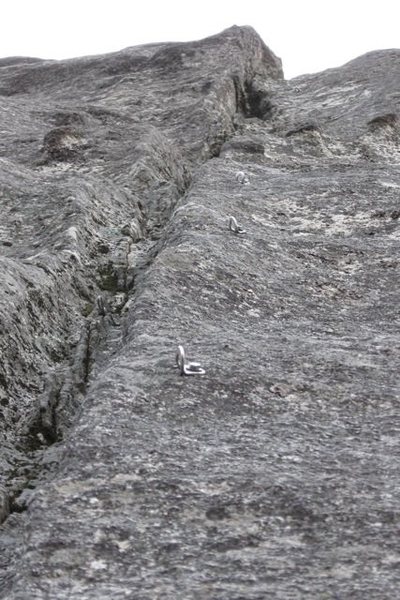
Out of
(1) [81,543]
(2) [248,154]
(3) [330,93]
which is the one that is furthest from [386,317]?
(3) [330,93]

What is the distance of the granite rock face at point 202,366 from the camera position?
344 inches

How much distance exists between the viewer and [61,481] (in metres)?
9.75

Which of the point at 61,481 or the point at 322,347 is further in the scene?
the point at 322,347

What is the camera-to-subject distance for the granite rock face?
8742 mm

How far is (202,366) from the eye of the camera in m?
12.5

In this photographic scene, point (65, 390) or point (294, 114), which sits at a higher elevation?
point (294, 114)

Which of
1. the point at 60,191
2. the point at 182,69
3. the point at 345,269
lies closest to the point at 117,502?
the point at 345,269

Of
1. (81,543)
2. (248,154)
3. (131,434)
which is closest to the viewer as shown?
(81,543)

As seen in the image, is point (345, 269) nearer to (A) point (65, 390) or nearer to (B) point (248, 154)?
(A) point (65, 390)

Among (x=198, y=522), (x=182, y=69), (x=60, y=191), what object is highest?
(x=182, y=69)

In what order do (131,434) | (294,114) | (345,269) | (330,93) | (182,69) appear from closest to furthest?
(131,434)
(345,269)
(294,114)
(330,93)
(182,69)

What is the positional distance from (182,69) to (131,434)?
113 feet

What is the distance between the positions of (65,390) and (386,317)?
241 inches

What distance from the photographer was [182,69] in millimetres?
42406
